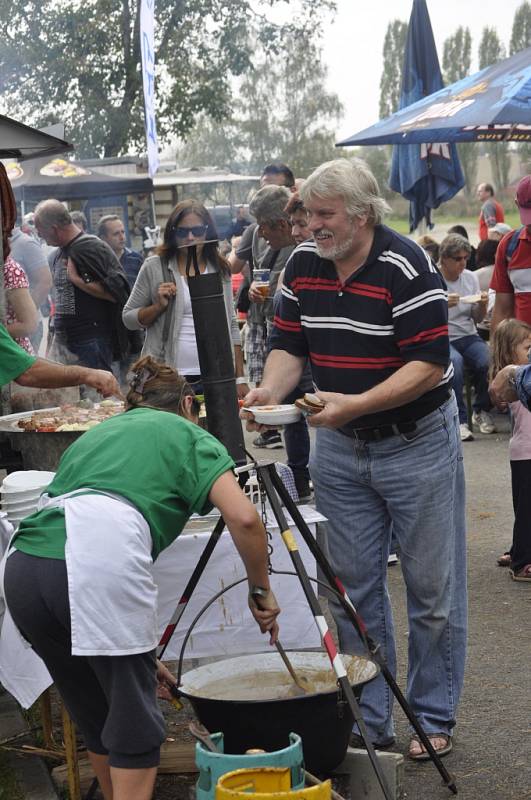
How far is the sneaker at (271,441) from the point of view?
34.2ft

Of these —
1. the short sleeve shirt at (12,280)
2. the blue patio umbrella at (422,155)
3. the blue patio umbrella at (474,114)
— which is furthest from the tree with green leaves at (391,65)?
the short sleeve shirt at (12,280)

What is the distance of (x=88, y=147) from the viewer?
1158 inches

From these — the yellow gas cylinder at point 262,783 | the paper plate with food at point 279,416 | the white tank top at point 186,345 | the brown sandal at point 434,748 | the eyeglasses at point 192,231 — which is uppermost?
the eyeglasses at point 192,231

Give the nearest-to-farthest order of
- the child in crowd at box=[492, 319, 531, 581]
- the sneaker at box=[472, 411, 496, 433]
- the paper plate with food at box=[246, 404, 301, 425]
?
the paper plate with food at box=[246, 404, 301, 425], the child in crowd at box=[492, 319, 531, 581], the sneaker at box=[472, 411, 496, 433]

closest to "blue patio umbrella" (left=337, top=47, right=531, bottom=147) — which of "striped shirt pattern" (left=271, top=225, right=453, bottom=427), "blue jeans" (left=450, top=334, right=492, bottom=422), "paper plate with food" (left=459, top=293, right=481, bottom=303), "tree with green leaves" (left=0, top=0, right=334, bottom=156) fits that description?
"paper plate with food" (left=459, top=293, right=481, bottom=303)

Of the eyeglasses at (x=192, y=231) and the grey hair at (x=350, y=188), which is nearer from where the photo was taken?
the grey hair at (x=350, y=188)

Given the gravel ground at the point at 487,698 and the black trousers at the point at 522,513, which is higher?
the black trousers at the point at 522,513

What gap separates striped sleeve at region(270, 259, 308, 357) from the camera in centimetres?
415

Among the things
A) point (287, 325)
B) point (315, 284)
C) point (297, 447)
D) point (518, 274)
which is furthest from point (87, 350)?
point (315, 284)

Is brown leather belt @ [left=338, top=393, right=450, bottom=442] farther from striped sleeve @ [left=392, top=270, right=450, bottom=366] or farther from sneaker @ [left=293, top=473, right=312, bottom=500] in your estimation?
sneaker @ [left=293, top=473, right=312, bottom=500]

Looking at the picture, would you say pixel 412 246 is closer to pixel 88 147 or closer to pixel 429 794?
pixel 429 794

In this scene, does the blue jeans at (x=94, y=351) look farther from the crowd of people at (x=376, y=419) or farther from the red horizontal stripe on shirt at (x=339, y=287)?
Answer: the red horizontal stripe on shirt at (x=339, y=287)

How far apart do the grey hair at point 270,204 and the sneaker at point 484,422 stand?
3.96m

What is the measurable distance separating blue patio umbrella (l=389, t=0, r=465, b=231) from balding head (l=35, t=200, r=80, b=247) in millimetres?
5054
